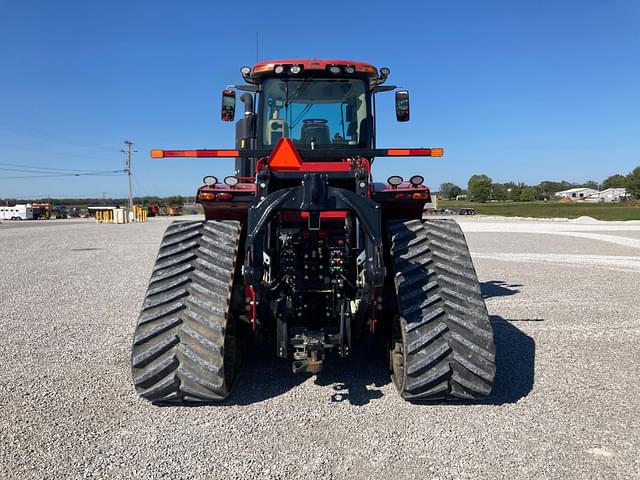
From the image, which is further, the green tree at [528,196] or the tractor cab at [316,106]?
the green tree at [528,196]

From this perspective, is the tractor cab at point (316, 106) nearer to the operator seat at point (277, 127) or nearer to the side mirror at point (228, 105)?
the operator seat at point (277, 127)

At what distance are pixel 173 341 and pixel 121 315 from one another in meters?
4.38

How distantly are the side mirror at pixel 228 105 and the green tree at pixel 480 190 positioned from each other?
4929 inches

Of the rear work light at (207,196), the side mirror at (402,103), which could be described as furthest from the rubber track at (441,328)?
the side mirror at (402,103)

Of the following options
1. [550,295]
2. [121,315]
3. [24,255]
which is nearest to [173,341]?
[121,315]

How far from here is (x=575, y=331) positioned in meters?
6.94

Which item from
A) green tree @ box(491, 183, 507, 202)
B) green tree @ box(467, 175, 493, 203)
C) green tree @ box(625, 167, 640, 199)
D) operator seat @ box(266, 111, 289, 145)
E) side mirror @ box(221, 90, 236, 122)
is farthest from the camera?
green tree @ box(491, 183, 507, 202)

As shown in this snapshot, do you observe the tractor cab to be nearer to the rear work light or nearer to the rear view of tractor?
the rear view of tractor

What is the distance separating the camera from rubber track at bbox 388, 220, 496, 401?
13.4ft

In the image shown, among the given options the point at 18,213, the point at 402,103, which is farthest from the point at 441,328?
the point at 18,213

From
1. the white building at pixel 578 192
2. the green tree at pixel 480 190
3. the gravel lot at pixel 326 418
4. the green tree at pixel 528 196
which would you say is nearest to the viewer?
the gravel lot at pixel 326 418

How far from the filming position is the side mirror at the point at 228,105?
20.7ft

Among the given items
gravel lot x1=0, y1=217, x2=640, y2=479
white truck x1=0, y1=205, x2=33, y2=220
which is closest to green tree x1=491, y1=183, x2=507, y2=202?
white truck x1=0, y1=205, x2=33, y2=220

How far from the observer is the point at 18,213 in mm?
66125
